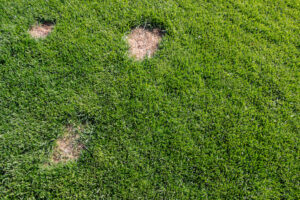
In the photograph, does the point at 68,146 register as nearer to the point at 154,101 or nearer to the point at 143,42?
the point at 154,101

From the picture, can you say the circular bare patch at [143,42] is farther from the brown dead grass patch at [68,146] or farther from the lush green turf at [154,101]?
the brown dead grass patch at [68,146]

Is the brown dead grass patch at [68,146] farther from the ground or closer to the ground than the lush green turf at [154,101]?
closer to the ground

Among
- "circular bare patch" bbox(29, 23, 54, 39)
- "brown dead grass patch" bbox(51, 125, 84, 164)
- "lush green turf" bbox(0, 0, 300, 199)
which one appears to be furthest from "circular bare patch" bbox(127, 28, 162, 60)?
"brown dead grass patch" bbox(51, 125, 84, 164)

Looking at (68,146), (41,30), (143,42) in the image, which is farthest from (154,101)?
(41,30)

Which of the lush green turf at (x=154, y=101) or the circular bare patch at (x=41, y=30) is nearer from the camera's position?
the lush green turf at (x=154, y=101)

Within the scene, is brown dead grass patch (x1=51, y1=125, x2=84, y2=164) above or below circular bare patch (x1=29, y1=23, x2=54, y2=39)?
below

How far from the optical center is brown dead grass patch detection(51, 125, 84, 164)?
261cm

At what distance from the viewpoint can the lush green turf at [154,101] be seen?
254cm

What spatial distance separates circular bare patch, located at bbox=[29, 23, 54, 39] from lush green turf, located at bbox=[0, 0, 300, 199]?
4.6 inches

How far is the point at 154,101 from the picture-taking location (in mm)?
2961

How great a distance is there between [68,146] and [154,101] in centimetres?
125

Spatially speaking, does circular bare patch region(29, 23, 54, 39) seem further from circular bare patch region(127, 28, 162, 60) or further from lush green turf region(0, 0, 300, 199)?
circular bare patch region(127, 28, 162, 60)

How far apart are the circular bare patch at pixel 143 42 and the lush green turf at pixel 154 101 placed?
13cm

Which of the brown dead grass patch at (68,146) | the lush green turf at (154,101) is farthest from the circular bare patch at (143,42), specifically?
the brown dead grass patch at (68,146)
